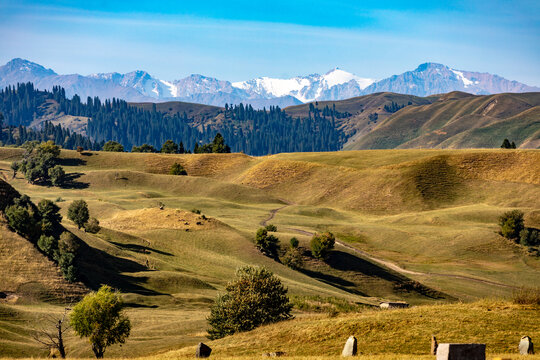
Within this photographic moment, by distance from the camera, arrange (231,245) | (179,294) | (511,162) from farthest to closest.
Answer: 1. (511,162)
2. (231,245)
3. (179,294)

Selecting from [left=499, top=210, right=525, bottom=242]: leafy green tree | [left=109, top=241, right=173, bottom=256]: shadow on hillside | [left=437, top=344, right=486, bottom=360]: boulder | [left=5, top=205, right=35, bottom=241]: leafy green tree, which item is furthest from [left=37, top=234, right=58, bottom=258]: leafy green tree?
[left=499, top=210, right=525, bottom=242]: leafy green tree

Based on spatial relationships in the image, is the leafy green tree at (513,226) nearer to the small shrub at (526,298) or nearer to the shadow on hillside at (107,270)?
the shadow on hillside at (107,270)

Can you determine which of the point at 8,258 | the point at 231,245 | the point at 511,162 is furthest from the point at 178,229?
the point at 511,162

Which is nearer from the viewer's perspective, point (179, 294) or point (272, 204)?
point (179, 294)

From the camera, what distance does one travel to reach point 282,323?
137 ft

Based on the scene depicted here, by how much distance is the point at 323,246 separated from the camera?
10612 cm

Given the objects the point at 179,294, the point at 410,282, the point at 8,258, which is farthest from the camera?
the point at 410,282

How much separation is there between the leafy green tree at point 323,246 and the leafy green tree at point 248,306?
56040 mm

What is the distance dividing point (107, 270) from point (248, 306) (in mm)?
39607

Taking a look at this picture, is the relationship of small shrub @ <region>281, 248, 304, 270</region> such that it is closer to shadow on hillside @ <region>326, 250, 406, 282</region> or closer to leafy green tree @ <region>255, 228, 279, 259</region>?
leafy green tree @ <region>255, 228, 279, 259</region>

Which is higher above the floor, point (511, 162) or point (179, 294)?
point (511, 162)

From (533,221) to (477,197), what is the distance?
37915mm

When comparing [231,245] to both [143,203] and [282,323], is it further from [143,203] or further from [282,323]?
[282,323]

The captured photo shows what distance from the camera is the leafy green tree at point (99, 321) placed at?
148 feet
